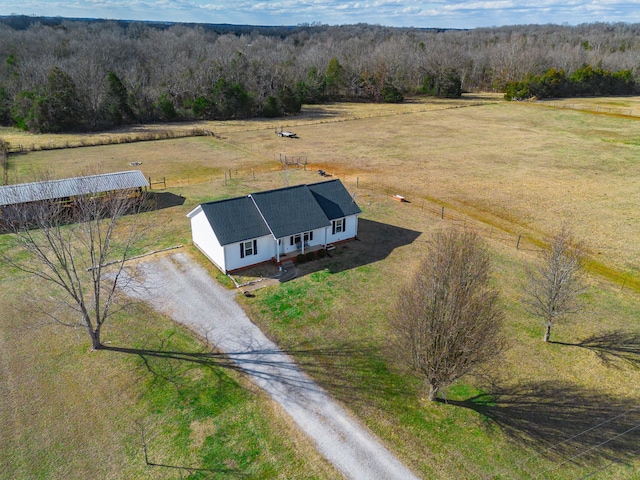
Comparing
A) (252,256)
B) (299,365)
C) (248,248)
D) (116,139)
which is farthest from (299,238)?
(116,139)

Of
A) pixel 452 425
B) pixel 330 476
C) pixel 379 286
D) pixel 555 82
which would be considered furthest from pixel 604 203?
pixel 555 82

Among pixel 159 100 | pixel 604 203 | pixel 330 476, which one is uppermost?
pixel 159 100

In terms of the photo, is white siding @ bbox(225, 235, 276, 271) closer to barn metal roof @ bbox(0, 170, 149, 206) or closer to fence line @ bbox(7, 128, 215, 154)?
barn metal roof @ bbox(0, 170, 149, 206)

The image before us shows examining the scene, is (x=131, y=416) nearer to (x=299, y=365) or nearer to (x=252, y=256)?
(x=299, y=365)

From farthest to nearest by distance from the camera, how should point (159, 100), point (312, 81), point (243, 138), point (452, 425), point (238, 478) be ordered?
point (312, 81), point (159, 100), point (243, 138), point (452, 425), point (238, 478)

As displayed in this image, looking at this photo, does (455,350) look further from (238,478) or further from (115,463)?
(115,463)

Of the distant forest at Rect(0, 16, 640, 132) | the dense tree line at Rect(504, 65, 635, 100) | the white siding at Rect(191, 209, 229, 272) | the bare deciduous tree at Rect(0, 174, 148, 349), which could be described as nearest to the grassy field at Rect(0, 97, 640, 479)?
the bare deciduous tree at Rect(0, 174, 148, 349)

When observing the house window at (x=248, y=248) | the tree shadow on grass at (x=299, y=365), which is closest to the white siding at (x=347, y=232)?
the house window at (x=248, y=248)
